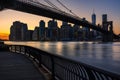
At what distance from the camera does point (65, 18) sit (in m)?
58.5

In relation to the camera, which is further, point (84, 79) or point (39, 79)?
point (39, 79)

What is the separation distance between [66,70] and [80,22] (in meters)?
62.0

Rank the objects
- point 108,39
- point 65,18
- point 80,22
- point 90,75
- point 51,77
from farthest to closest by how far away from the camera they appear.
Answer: point 108,39 < point 80,22 < point 65,18 < point 51,77 < point 90,75

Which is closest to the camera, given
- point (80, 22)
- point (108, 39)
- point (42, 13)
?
point (42, 13)

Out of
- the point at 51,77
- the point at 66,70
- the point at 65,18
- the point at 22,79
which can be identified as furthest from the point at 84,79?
the point at 65,18

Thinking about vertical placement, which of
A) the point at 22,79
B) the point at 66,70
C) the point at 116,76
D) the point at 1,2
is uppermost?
the point at 1,2

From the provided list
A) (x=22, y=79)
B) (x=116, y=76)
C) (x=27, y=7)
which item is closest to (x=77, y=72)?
(x=116, y=76)

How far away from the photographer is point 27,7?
43.3 metres

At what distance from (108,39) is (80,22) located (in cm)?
4085

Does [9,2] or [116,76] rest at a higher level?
[9,2]

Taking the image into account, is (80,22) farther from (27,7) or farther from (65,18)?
(27,7)

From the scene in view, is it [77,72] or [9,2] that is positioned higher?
[9,2]

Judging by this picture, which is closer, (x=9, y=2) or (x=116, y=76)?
(x=116, y=76)

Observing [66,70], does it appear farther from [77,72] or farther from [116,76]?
[116,76]
